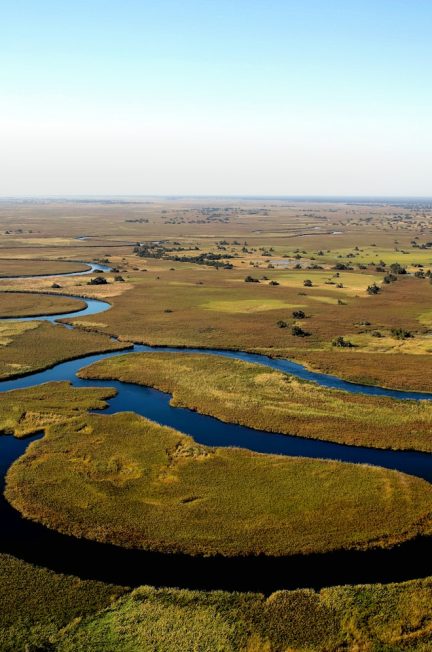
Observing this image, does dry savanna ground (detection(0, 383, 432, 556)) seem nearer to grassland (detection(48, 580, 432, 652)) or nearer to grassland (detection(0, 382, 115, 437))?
grassland (detection(0, 382, 115, 437))

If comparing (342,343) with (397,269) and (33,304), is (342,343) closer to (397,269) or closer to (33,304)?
(33,304)

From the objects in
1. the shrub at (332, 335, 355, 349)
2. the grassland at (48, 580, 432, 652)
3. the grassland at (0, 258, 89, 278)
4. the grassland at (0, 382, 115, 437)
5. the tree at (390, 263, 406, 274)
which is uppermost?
the tree at (390, 263, 406, 274)

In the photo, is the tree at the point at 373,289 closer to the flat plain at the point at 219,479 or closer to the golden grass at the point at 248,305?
the golden grass at the point at 248,305

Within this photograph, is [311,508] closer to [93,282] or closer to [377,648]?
[377,648]

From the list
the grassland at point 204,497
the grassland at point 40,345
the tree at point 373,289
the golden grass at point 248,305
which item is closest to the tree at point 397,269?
the tree at point 373,289

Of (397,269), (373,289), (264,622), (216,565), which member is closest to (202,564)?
(216,565)

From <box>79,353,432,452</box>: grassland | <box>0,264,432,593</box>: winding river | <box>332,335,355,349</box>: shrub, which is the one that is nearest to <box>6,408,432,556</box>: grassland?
<box>0,264,432,593</box>: winding river
